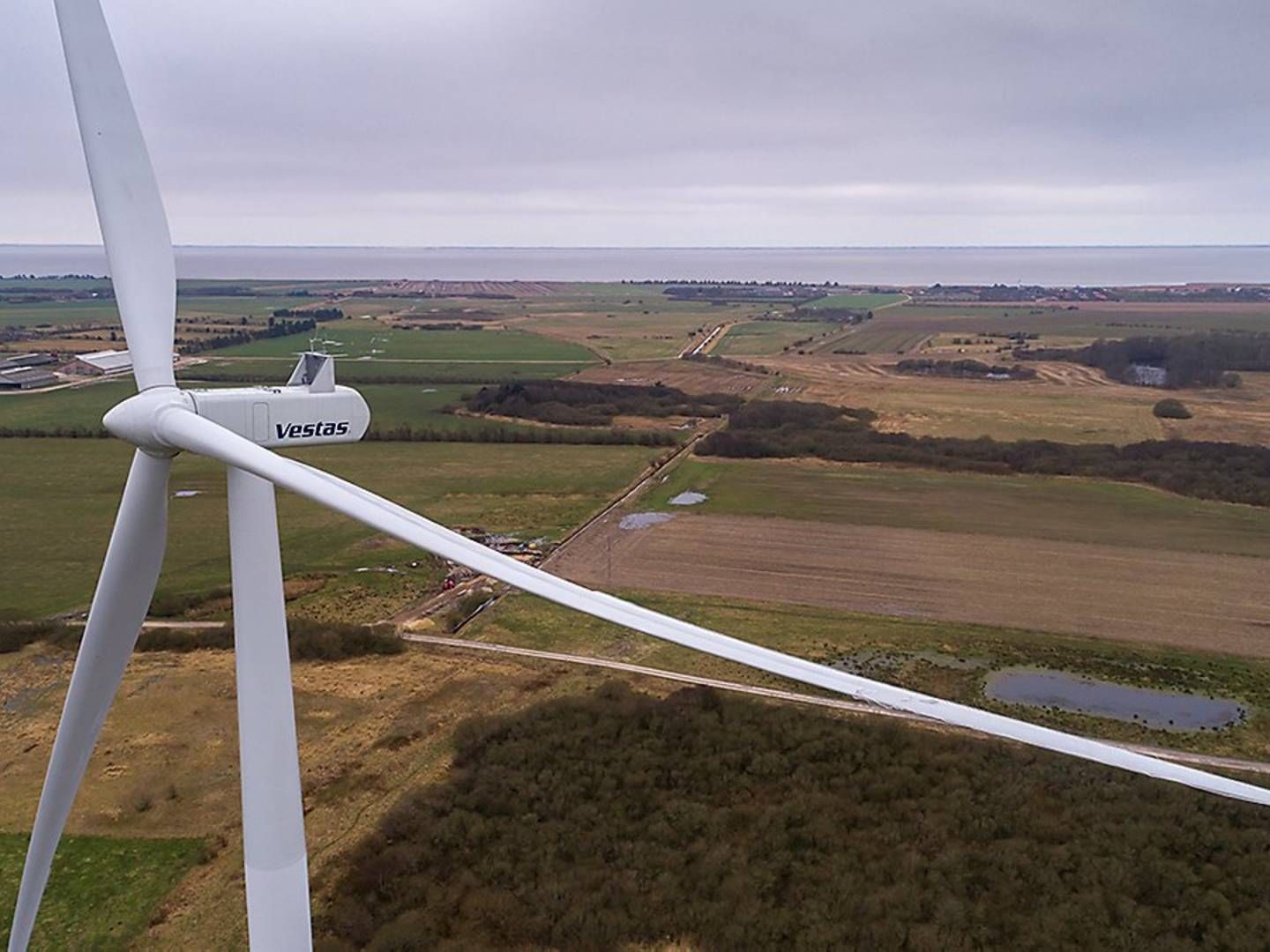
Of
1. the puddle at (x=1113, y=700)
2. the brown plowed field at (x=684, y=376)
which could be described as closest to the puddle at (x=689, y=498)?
the puddle at (x=1113, y=700)

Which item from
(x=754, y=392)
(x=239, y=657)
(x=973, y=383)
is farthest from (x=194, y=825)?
(x=973, y=383)

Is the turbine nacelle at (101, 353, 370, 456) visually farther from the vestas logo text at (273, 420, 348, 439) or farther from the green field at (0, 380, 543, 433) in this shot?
the green field at (0, 380, 543, 433)

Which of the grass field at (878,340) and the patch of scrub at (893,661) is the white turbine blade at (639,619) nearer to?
the patch of scrub at (893,661)

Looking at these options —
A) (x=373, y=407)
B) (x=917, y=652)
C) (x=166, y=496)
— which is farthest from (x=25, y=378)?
(x=166, y=496)

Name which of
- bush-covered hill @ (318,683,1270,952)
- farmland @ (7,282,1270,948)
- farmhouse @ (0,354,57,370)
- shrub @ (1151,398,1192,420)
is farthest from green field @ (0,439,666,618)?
shrub @ (1151,398,1192,420)

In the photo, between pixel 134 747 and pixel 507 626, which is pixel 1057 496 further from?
pixel 134 747

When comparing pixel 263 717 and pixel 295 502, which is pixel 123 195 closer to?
pixel 263 717
